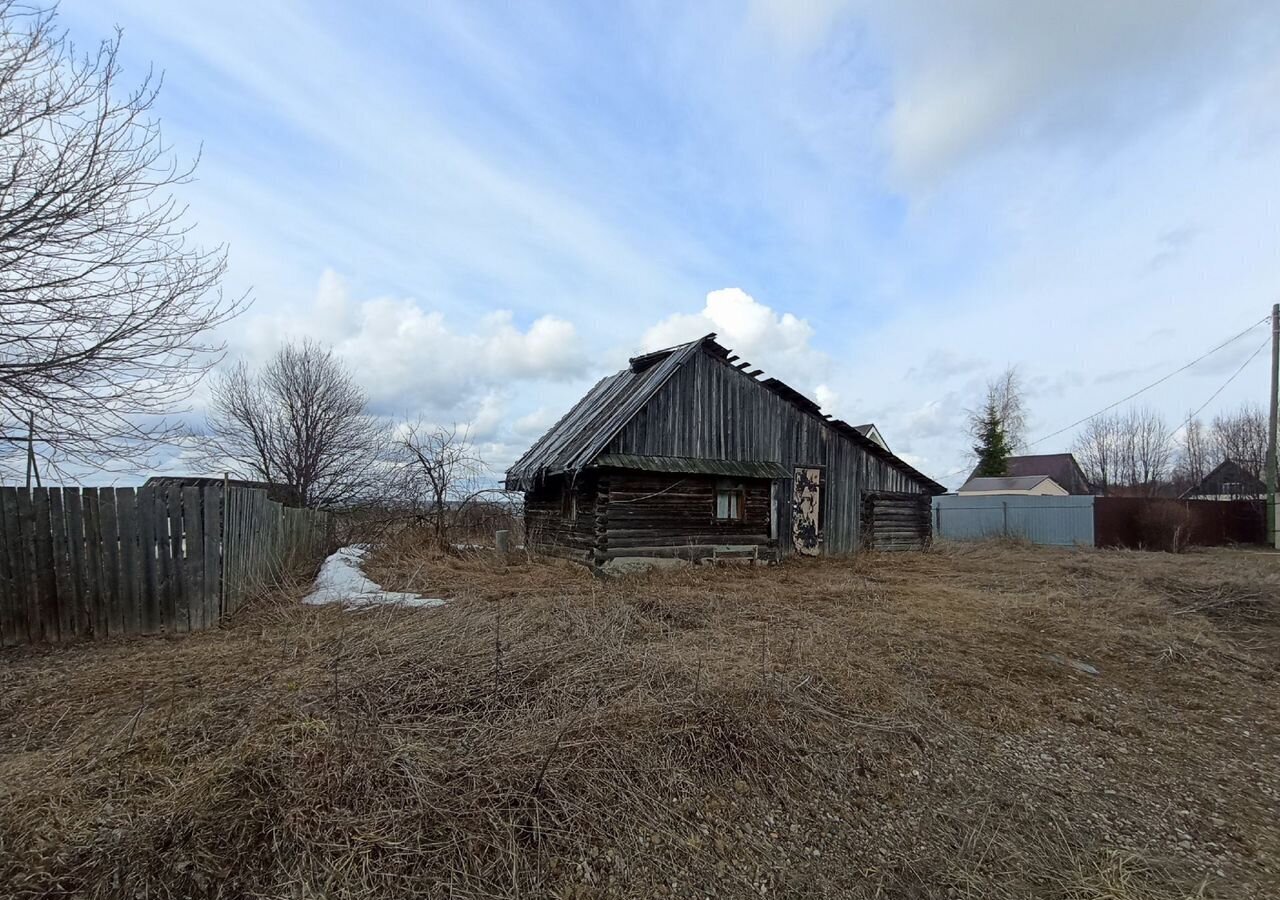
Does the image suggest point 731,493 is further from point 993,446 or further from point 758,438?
point 993,446

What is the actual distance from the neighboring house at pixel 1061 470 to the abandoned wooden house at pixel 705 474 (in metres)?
35.0

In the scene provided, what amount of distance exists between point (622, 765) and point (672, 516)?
9.50 metres

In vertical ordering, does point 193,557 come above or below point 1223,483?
above

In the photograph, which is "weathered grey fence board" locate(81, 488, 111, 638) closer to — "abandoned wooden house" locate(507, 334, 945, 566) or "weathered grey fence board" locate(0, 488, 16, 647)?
"weathered grey fence board" locate(0, 488, 16, 647)

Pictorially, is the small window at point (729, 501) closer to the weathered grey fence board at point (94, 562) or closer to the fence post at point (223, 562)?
the fence post at point (223, 562)

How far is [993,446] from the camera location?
3966cm

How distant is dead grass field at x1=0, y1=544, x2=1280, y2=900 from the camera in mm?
2748

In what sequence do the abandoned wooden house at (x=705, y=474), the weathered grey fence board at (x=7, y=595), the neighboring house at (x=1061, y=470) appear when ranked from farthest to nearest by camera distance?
1. the neighboring house at (x=1061, y=470)
2. the abandoned wooden house at (x=705, y=474)
3. the weathered grey fence board at (x=7, y=595)

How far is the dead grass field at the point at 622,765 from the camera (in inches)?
108

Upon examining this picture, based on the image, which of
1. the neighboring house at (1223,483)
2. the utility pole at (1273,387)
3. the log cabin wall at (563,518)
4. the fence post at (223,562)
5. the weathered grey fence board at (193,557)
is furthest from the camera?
the neighboring house at (1223,483)

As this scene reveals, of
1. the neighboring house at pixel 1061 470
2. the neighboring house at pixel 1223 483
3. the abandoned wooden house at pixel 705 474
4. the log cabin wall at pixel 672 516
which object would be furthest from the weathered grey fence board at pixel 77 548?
the neighboring house at pixel 1061 470

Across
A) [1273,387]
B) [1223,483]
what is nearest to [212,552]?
[1273,387]

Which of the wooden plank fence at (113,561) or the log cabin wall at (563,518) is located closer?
the wooden plank fence at (113,561)

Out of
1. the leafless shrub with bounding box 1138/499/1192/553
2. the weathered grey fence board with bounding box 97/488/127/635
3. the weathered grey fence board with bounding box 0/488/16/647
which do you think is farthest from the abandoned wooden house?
the leafless shrub with bounding box 1138/499/1192/553
